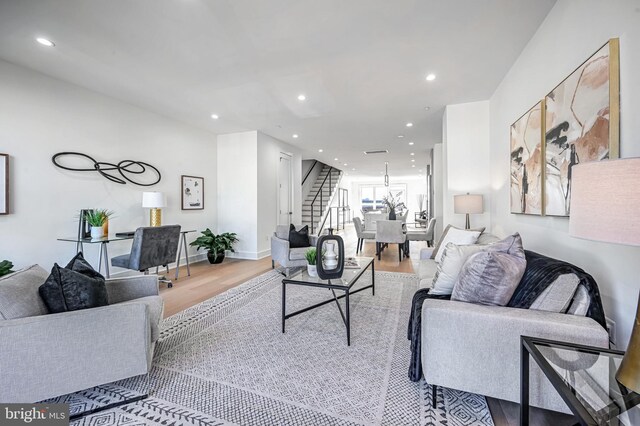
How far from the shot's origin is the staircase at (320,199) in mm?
9408

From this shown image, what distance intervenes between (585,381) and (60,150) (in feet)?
16.9

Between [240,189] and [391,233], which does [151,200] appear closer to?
[240,189]

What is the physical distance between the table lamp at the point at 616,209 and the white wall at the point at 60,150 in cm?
487

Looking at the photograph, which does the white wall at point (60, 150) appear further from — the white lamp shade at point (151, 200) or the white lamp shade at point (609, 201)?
the white lamp shade at point (609, 201)

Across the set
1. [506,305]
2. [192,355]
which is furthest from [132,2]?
[506,305]

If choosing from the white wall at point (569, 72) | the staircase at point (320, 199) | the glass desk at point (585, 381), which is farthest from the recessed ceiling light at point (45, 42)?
the staircase at point (320, 199)

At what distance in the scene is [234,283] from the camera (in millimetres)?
3988

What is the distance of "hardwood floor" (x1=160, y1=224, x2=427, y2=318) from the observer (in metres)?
3.33

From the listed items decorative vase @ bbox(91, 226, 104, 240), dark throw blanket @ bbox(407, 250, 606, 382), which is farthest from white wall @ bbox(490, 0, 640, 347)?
decorative vase @ bbox(91, 226, 104, 240)

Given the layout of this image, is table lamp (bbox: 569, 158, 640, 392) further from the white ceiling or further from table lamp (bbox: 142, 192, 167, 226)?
table lamp (bbox: 142, 192, 167, 226)

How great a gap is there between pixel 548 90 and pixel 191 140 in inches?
215

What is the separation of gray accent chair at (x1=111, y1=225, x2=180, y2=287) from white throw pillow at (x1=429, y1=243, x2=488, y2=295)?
11.3 ft

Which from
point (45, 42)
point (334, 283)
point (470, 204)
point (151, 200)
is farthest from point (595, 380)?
point (151, 200)

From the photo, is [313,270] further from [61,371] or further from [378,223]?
[378,223]
